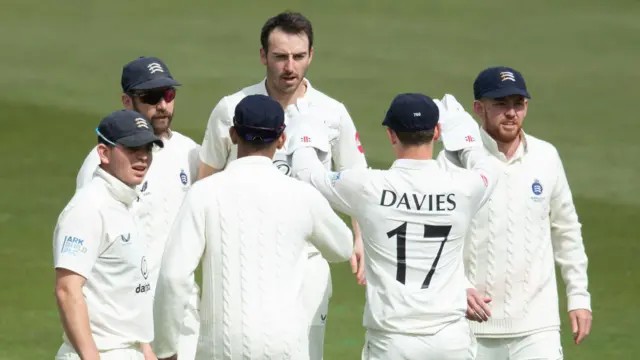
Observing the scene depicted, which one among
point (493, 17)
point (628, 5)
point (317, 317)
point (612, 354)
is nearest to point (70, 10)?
point (493, 17)

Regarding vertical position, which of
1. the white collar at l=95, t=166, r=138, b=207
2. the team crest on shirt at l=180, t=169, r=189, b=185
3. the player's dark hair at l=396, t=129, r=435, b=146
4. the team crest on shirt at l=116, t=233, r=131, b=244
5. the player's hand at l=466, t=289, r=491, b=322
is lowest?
the player's hand at l=466, t=289, r=491, b=322

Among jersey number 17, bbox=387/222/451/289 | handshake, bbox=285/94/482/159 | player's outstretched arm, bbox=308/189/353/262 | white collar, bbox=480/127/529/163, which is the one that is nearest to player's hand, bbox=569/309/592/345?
white collar, bbox=480/127/529/163

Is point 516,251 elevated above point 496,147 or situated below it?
below

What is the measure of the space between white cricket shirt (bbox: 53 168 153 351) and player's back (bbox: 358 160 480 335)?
1.02m

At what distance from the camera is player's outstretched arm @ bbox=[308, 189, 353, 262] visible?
5.54 m

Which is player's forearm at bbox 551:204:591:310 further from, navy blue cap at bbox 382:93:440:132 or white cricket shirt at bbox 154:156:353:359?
white cricket shirt at bbox 154:156:353:359

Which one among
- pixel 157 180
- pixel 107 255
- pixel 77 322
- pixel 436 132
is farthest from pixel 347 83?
pixel 77 322

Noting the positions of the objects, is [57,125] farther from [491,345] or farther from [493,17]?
[491,345]

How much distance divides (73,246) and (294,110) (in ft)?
5.35

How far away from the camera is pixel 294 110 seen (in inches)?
263

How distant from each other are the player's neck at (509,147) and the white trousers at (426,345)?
4.22ft

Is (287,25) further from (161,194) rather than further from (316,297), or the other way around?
(316,297)


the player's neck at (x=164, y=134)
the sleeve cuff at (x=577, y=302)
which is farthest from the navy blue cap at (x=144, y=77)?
the sleeve cuff at (x=577, y=302)

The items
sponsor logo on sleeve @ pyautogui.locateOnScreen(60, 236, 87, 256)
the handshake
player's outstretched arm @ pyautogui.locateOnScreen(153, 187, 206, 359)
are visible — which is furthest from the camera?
the handshake
